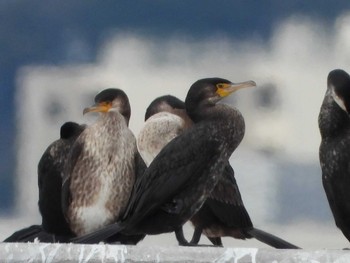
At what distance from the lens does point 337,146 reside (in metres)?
3.82

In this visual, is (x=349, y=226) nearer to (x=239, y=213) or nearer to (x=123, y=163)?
(x=239, y=213)

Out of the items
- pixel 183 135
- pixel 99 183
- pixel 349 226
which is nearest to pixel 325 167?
pixel 349 226

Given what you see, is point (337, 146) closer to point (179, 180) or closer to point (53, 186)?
point (179, 180)

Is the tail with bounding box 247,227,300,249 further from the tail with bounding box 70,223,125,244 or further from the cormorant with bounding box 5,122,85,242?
the cormorant with bounding box 5,122,85,242

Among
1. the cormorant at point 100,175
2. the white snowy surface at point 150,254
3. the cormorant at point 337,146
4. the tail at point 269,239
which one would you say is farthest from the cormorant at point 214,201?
the white snowy surface at point 150,254

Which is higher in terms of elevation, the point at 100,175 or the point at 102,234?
the point at 100,175

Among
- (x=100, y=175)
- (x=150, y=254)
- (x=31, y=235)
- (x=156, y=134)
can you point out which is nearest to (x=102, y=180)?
(x=100, y=175)

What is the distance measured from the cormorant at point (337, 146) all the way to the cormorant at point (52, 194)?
0.86m

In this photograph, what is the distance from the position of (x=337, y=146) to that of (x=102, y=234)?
0.73m

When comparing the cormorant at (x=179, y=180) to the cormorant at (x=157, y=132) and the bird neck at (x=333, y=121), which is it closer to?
the bird neck at (x=333, y=121)

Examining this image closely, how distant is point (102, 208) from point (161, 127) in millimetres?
354

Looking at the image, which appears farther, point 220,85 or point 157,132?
point 157,132

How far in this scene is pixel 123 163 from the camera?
4.00m

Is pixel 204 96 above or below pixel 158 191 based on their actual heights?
above
